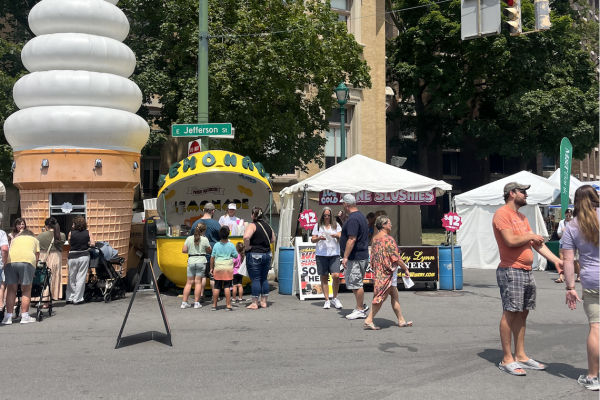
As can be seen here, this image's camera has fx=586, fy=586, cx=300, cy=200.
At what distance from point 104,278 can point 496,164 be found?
30.6 metres

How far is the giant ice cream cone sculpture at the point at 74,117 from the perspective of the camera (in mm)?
11016

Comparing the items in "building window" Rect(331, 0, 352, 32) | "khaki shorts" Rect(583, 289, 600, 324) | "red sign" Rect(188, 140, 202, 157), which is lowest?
"khaki shorts" Rect(583, 289, 600, 324)

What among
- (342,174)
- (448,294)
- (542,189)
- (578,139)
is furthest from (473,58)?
(448,294)

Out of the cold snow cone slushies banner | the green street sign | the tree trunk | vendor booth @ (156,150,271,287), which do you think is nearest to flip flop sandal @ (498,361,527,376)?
vendor booth @ (156,150,271,287)

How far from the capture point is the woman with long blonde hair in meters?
5.34

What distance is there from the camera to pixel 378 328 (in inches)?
322

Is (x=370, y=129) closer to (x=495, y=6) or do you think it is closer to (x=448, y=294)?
(x=448, y=294)

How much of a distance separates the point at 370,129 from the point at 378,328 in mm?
16097

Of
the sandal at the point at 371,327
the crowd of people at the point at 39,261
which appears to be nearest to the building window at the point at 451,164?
the crowd of people at the point at 39,261

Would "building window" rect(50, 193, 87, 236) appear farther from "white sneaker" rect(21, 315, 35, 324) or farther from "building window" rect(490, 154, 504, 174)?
"building window" rect(490, 154, 504, 174)

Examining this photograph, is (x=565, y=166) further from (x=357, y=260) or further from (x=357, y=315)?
(x=357, y=315)

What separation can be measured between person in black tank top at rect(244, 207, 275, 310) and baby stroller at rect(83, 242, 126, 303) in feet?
9.36

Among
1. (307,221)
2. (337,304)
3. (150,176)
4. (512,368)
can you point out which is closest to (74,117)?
(307,221)

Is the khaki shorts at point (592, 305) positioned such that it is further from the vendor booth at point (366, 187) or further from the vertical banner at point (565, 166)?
the vertical banner at point (565, 166)
